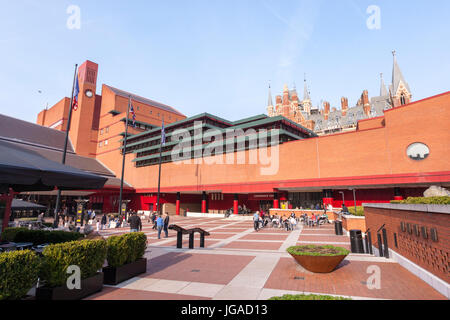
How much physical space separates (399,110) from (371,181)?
967cm

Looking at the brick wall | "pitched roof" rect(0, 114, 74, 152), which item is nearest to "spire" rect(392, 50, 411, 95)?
the brick wall

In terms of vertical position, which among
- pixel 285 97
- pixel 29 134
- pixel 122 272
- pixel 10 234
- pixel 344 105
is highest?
pixel 285 97

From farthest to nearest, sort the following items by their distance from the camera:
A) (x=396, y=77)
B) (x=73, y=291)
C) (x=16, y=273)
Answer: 1. (x=396, y=77)
2. (x=73, y=291)
3. (x=16, y=273)

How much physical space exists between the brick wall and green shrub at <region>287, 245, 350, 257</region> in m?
1.94

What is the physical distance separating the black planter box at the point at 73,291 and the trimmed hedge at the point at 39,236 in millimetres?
2840

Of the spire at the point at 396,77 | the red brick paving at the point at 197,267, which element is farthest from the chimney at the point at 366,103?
the red brick paving at the point at 197,267

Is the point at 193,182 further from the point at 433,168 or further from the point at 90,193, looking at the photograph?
the point at 433,168

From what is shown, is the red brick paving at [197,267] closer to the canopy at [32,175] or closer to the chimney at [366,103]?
the canopy at [32,175]

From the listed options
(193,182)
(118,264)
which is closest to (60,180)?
(118,264)

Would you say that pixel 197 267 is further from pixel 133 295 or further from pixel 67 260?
pixel 67 260

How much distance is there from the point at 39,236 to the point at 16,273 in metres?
4.83

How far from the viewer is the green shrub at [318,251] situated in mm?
7416

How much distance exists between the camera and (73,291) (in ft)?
17.4

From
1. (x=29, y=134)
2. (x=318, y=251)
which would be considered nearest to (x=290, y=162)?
(x=318, y=251)
